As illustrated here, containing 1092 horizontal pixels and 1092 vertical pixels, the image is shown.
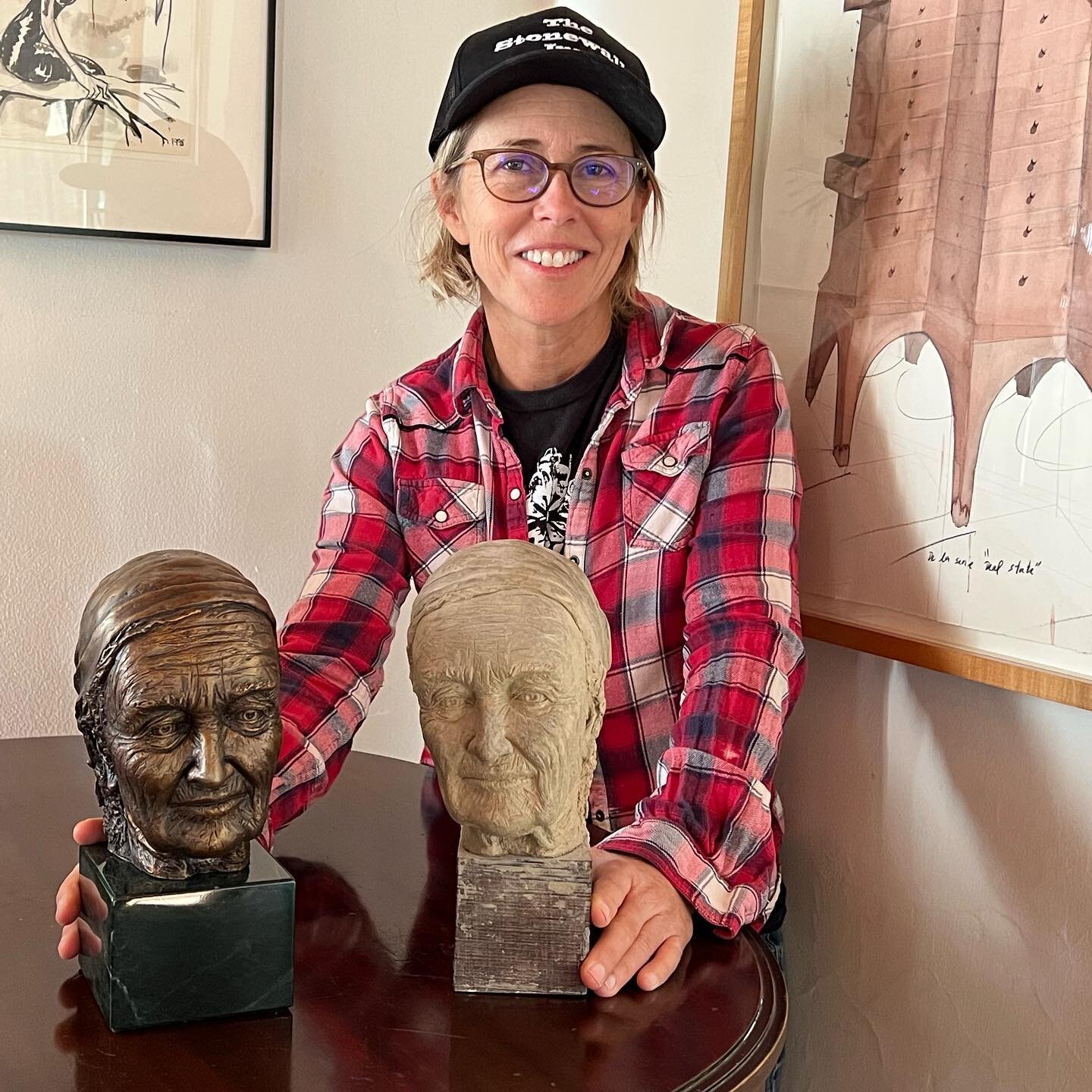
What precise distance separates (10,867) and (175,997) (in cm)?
35

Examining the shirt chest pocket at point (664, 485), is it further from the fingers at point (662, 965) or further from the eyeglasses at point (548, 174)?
the fingers at point (662, 965)

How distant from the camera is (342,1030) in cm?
88

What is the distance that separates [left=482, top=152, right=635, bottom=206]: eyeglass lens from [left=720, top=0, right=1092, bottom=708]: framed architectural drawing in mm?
243

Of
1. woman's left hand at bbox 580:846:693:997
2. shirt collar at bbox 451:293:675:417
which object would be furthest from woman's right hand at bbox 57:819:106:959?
shirt collar at bbox 451:293:675:417

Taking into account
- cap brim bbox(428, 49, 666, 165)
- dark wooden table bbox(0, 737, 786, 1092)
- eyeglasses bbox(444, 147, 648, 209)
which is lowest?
dark wooden table bbox(0, 737, 786, 1092)

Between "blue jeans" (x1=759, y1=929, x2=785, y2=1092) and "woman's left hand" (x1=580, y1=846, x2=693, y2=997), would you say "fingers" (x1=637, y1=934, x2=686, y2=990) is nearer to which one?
"woman's left hand" (x1=580, y1=846, x2=693, y2=997)

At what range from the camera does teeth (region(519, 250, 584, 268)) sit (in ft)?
4.50

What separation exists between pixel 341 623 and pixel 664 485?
Result: 373mm

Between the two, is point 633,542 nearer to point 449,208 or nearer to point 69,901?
point 449,208

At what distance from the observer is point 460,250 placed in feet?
5.22

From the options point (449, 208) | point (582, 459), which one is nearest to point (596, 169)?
point (449, 208)

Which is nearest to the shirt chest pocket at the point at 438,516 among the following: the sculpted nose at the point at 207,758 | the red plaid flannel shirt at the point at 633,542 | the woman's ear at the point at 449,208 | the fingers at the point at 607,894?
the red plaid flannel shirt at the point at 633,542

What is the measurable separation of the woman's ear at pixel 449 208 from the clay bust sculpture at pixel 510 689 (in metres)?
0.67

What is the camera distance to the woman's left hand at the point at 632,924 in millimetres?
941
